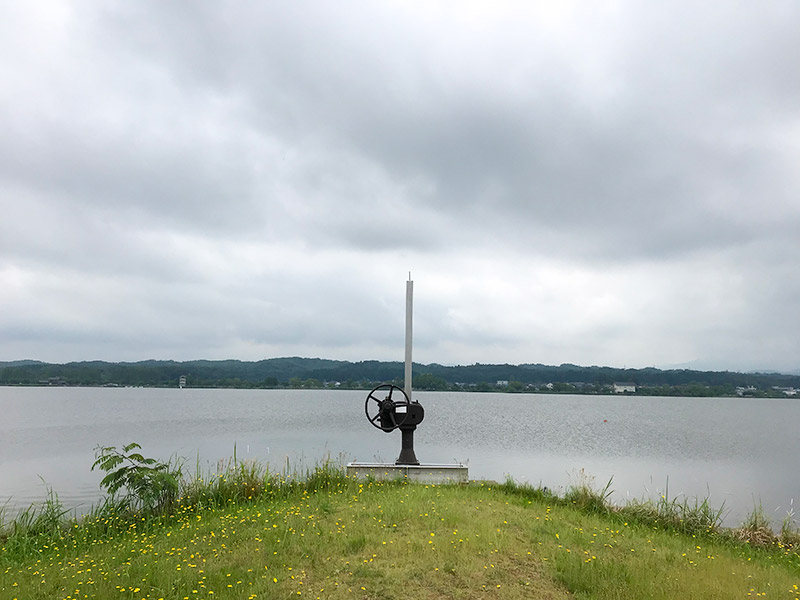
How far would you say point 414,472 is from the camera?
920 cm

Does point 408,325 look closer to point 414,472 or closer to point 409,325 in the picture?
point 409,325

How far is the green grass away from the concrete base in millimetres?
1078

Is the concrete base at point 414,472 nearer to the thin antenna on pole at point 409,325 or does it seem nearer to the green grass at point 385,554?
the green grass at point 385,554

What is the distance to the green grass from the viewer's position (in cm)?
470

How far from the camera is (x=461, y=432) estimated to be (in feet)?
105

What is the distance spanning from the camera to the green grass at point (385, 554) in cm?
470

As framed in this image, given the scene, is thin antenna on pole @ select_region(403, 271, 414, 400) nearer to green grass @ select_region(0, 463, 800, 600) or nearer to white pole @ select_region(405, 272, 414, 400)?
white pole @ select_region(405, 272, 414, 400)

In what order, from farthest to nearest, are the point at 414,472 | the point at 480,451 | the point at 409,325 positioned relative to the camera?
1. the point at 480,451
2. the point at 409,325
3. the point at 414,472

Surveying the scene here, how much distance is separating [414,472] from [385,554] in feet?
13.3

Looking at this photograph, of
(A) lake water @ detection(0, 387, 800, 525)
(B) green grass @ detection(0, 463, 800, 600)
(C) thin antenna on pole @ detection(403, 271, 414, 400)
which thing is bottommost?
(A) lake water @ detection(0, 387, 800, 525)

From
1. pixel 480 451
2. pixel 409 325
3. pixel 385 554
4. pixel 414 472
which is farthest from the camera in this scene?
pixel 480 451

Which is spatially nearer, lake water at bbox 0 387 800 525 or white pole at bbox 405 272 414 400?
white pole at bbox 405 272 414 400

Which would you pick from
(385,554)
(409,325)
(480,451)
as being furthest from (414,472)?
(480,451)

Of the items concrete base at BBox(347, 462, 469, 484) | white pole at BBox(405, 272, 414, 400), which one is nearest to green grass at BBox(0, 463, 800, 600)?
concrete base at BBox(347, 462, 469, 484)
